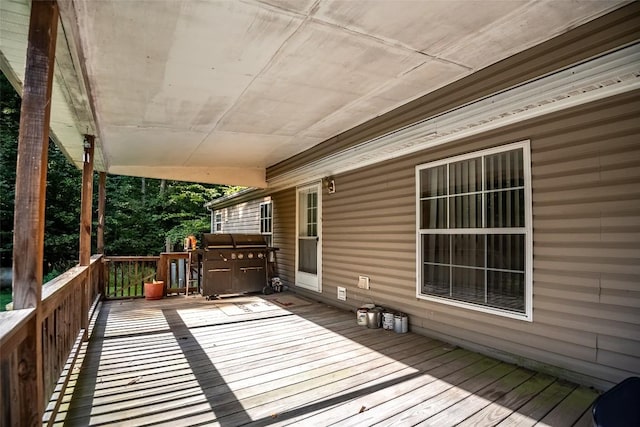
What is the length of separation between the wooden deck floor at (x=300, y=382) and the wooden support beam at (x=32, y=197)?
763mm

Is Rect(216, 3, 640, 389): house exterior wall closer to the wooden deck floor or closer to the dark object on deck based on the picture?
the wooden deck floor

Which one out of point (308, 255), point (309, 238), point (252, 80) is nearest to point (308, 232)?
point (309, 238)

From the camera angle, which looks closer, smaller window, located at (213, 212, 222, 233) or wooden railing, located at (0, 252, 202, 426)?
wooden railing, located at (0, 252, 202, 426)

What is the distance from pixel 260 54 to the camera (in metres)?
2.91

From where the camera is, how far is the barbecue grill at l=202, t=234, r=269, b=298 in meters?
6.76

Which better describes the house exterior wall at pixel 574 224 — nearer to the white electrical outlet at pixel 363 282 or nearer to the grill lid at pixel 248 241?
the white electrical outlet at pixel 363 282

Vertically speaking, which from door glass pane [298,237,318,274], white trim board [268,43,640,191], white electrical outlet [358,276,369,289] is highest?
white trim board [268,43,640,191]

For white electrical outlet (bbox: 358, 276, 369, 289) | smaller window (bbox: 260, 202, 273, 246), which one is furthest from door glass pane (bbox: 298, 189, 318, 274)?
smaller window (bbox: 260, 202, 273, 246)

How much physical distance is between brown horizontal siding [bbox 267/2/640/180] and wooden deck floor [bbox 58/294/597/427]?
2.64m

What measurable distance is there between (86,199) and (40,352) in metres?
2.78

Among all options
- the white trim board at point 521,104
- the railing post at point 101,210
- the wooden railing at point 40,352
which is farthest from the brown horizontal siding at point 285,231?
the wooden railing at point 40,352

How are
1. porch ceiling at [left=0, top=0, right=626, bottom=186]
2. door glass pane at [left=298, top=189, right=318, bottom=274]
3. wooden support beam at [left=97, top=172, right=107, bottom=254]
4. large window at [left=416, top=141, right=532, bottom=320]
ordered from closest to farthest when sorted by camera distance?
porch ceiling at [left=0, top=0, right=626, bottom=186] → large window at [left=416, top=141, right=532, bottom=320] → wooden support beam at [left=97, top=172, right=107, bottom=254] → door glass pane at [left=298, top=189, right=318, bottom=274]

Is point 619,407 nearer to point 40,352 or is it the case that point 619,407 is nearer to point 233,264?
point 40,352

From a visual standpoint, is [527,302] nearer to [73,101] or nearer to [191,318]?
[191,318]
